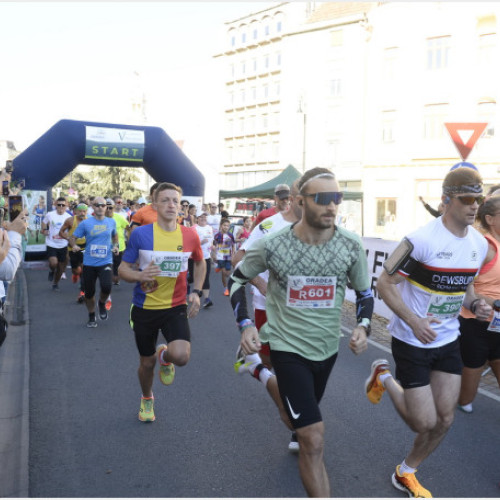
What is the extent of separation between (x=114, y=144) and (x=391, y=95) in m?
22.4

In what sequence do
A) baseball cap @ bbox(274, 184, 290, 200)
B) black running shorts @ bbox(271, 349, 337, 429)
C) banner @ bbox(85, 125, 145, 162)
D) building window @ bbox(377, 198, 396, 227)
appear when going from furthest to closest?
building window @ bbox(377, 198, 396, 227) < banner @ bbox(85, 125, 145, 162) < baseball cap @ bbox(274, 184, 290, 200) < black running shorts @ bbox(271, 349, 337, 429)

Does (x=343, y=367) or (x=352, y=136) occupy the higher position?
(x=352, y=136)

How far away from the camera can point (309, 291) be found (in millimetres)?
3082

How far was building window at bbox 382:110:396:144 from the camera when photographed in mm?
33906

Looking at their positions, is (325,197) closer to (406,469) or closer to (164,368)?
(406,469)

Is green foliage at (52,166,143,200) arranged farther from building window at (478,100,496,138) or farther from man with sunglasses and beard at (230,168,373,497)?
man with sunglasses and beard at (230,168,373,497)

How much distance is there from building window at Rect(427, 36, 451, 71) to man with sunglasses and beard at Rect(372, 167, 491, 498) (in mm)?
31612

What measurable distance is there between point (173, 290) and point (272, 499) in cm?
202

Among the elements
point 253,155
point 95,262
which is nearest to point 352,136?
point 253,155

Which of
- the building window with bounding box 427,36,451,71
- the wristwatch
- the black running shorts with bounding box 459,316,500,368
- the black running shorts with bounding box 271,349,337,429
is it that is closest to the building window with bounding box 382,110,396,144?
the building window with bounding box 427,36,451,71

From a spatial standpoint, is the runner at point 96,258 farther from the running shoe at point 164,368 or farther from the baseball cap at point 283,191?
the baseball cap at point 283,191

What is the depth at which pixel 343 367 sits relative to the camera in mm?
6348

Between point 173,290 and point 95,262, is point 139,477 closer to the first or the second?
point 173,290

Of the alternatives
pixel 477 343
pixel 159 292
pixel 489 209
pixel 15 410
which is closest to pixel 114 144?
pixel 15 410
